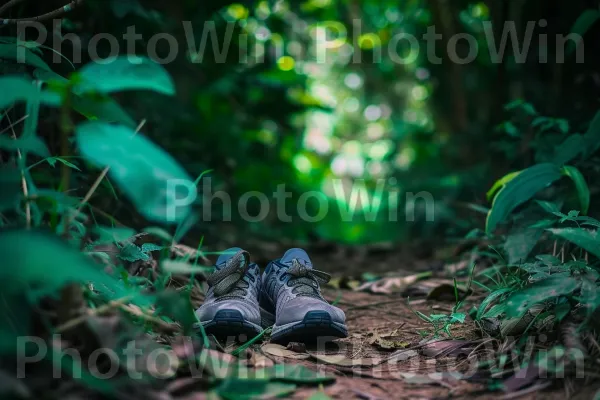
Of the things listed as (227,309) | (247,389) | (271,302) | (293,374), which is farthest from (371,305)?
(247,389)

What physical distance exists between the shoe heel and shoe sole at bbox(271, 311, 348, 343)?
0.63 feet

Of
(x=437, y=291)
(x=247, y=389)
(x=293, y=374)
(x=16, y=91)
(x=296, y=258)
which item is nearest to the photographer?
(x=16, y=91)

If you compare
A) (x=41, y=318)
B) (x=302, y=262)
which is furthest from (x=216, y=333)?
(x=41, y=318)

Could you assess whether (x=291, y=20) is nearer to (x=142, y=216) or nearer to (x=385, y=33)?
(x=385, y=33)

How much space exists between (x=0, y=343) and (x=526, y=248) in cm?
157

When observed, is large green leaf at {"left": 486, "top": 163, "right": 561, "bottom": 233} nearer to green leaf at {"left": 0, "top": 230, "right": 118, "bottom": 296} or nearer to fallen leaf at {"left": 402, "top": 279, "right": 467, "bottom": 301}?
fallen leaf at {"left": 402, "top": 279, "right": 467, "bottom": 301}

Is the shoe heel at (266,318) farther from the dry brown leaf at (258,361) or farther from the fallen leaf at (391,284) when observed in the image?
the fallen leaf at (391,284)

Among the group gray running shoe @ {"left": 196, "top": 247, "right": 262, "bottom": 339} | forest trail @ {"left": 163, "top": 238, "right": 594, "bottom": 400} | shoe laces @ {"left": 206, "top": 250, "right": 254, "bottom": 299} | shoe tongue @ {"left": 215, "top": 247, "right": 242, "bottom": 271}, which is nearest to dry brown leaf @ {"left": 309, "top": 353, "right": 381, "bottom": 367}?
forest trail @ {"left": 163, "top": 238, "right": 594, "bottom": 400}

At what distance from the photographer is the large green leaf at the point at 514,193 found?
1.81 m

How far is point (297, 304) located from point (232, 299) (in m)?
0.19

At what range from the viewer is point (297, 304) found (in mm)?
1376

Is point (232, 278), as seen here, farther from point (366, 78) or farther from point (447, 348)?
point (366, 78)

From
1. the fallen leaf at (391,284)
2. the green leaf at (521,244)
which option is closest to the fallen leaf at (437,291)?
the fallen leaf at (391,284)

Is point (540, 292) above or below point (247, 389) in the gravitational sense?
above
